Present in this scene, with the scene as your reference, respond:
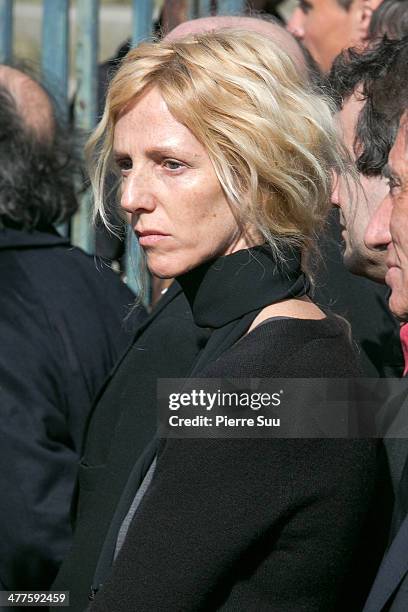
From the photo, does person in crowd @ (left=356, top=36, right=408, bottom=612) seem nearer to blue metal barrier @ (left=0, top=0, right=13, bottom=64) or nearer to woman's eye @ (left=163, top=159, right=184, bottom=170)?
woman's eye @ (left=163, top=159, right=184, bottom=170)

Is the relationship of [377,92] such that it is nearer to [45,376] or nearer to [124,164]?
[124,164]

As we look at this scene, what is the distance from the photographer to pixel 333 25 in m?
Result: 3.23

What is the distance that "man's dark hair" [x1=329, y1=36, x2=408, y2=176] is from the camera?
1.85 metres

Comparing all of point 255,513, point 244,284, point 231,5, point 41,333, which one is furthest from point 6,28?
point 255,513

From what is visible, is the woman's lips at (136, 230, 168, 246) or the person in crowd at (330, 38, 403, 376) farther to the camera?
the person in crowd at (330, 38, 403, 376)

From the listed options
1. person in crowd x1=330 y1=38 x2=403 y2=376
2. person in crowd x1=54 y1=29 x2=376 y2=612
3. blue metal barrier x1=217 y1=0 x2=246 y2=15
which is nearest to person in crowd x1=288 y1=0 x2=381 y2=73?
blue metal barrier x1=217 y1=0 x2=246 y2=15

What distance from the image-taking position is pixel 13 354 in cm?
230

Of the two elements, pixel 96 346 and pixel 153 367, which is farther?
pixel 96 346

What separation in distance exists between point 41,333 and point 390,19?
1.30 m

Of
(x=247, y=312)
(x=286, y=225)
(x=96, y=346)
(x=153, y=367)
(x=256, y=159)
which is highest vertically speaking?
(x=256, y=159)

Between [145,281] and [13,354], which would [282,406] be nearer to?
[145,281]

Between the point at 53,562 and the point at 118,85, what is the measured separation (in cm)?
109

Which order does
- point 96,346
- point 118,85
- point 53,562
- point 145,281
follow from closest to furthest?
point 118,85
point 145,281
point 53,562
point 96,346

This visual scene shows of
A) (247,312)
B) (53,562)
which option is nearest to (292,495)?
(247,312)
